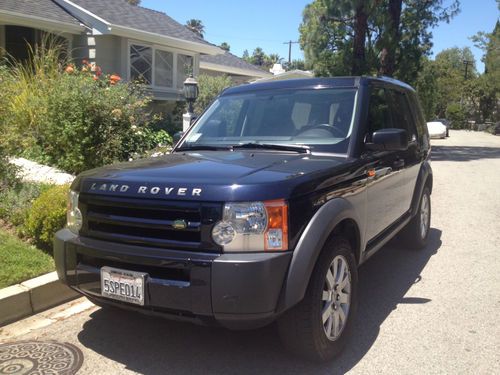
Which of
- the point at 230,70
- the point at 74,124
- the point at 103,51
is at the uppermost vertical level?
the point at 230,70

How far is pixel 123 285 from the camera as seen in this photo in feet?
10.1

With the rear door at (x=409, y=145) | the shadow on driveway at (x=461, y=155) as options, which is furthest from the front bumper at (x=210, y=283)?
the shadow on driveway at (x=461, y=155)

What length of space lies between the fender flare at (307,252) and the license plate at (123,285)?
34.0 inches

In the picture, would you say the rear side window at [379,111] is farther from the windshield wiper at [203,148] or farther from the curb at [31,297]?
the curb at [31,297]

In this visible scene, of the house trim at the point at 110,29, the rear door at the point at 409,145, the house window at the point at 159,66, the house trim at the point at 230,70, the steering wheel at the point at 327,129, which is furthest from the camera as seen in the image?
the house trim at the point at 230,70

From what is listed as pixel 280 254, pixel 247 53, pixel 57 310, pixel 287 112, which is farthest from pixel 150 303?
pixel 247 53

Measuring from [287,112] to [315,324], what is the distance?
199cm

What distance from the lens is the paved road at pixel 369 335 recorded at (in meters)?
3.36

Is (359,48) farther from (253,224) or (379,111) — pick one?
(253,224)

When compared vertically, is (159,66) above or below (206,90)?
above

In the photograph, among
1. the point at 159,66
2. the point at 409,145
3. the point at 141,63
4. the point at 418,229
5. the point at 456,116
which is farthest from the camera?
the point at 456,116

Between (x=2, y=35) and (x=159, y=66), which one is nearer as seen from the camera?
(x=2, y=35)

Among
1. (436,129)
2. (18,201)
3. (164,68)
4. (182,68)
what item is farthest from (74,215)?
(436,129)

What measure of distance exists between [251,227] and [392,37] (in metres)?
17.8
